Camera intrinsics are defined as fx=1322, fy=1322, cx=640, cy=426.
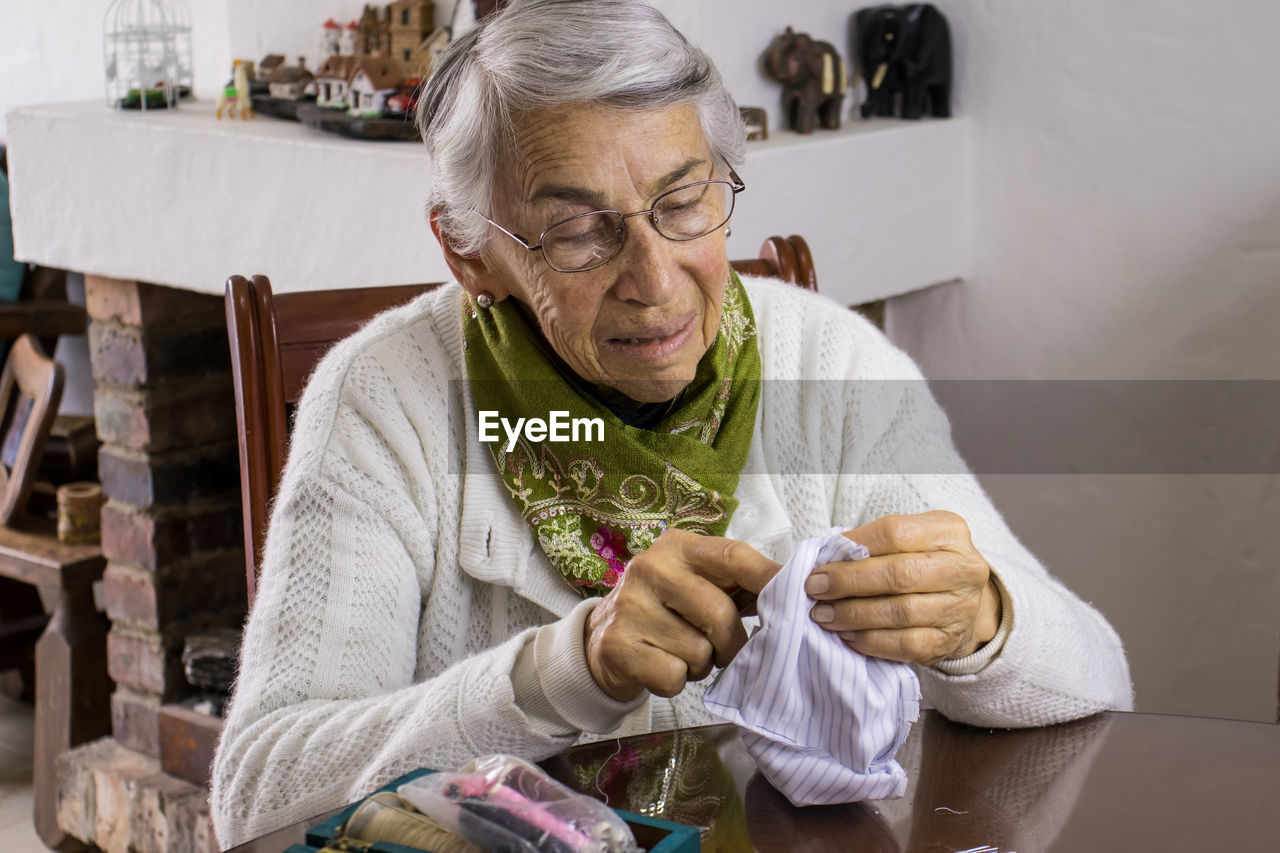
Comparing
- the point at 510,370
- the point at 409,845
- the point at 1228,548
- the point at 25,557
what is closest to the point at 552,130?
the point at 510,370

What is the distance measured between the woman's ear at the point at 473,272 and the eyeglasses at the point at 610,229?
0.12 m

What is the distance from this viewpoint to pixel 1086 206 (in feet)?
7.32

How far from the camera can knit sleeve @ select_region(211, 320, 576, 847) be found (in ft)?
3.48

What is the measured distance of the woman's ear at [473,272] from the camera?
1337 mm

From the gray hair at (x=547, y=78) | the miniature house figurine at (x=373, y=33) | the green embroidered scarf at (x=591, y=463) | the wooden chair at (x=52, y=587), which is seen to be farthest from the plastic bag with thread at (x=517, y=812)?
the wooden chair at (x=52, y=587)

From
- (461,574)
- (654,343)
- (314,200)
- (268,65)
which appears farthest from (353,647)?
(268,65)

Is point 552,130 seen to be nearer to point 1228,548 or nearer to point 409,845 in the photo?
point 409,845

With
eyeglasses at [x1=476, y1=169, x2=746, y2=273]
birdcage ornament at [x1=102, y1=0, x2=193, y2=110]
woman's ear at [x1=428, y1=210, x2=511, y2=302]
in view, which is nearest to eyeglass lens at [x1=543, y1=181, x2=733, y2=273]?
eyeglasses at [x1=476, y1=169, x2=746, y2=273]

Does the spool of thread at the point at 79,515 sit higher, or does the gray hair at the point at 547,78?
the gray hair at the point at 547,78

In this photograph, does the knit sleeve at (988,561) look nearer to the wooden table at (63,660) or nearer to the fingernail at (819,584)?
A: the fingernail at (819,584)

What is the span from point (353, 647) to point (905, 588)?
0.52 metres

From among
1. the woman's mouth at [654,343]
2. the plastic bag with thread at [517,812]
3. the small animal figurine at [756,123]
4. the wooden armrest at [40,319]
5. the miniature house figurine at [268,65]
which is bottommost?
the wooden armrest at [40,319]

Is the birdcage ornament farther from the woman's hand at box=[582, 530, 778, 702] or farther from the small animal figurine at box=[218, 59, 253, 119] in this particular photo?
the woman's hand at box=[582, 530, 778, 702]

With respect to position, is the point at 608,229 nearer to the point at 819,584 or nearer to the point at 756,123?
the point at 819,584
